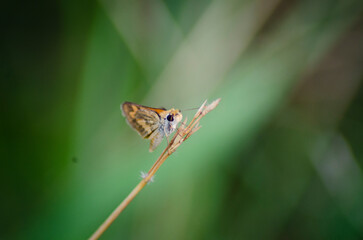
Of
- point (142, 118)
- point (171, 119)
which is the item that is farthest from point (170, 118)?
point (142, 118)

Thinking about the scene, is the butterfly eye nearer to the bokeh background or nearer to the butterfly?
the butterfly

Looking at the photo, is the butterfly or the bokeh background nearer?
the butterfly

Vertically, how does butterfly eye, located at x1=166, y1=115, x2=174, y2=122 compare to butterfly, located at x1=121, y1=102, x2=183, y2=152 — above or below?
above

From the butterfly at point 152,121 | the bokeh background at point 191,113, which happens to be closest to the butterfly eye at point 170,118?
the butterfly at point 152,121

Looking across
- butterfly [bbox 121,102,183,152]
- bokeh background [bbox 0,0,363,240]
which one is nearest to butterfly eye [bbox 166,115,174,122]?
butterfly [bbox 121,102,183,152]

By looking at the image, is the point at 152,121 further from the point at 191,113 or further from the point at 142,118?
the point at 191,113

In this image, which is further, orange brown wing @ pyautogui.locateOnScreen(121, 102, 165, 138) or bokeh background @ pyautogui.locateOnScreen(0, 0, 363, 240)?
bokeh background @ pyautogui.locateOnScreen(0, 0, 363, 240)
